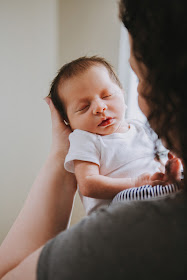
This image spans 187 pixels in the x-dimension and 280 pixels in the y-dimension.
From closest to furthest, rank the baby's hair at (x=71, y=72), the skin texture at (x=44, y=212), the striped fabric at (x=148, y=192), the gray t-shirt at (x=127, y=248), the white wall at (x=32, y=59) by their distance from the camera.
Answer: the gray t-shirt at (x=127, y=248), the striped fabric at (x=148, y=192), the skin texture at (x=44, y=212), the baby's hair at (x=71, y=72), the white wall at (x=32, y=59)

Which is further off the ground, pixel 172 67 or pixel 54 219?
pixel 172 67

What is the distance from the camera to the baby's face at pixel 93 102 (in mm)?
949

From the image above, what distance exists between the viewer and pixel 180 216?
468 millimetres

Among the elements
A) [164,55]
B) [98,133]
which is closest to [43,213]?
[98,133]

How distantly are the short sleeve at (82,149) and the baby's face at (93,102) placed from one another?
0.10 feet

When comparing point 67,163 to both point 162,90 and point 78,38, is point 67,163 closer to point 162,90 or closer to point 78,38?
point 162,90

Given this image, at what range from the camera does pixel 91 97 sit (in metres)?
0.97

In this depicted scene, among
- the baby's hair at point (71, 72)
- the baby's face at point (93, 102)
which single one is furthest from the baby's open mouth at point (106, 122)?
the baby's hair at point (71, 72)

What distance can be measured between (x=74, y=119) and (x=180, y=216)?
0.60 metres

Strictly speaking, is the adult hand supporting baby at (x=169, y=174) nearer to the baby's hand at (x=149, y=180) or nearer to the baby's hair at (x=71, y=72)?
the baby's hand at (x=149, y=180)

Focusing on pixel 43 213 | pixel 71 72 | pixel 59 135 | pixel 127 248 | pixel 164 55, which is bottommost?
pixel 43 213

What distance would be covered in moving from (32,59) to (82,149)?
2.86 ft

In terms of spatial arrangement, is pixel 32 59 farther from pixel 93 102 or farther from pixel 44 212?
pixel 44 212

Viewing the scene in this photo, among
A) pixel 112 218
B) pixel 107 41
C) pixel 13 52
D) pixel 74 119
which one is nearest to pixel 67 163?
pixel 74 119
